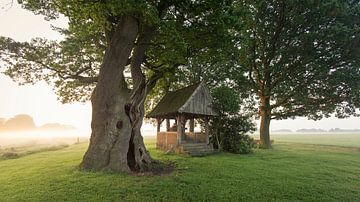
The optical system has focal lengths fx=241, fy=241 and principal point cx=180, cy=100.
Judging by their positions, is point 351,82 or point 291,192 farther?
point 351,82

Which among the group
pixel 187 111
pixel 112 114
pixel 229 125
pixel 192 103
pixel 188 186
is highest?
pixel 192 103

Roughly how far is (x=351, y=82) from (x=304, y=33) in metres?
5.88

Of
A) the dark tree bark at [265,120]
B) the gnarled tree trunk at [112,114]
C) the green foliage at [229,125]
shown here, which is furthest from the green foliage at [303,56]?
the gnarled tree trunk at [112,114]

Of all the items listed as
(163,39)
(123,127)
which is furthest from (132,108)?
(163,39)

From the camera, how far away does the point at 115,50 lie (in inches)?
468

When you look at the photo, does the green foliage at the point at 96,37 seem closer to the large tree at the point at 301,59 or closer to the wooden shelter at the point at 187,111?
the wooden shelter at the point at 187,111

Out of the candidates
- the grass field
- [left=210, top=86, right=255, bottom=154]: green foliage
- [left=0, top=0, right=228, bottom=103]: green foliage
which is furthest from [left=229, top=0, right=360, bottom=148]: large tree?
the grass field

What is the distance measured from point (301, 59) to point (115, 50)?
18500 millimetres

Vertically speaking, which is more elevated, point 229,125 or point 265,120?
point 265,120

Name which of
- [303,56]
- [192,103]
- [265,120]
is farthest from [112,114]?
[265,120]

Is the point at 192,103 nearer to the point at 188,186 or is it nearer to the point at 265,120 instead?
the point at 188,186

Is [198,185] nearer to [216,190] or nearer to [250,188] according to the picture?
[216,190]

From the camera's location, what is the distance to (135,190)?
8.44 m

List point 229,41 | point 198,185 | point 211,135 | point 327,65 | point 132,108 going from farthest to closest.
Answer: point 327,65 → point 211,135 → point 132,108 → point 229,41 → point 198,185
